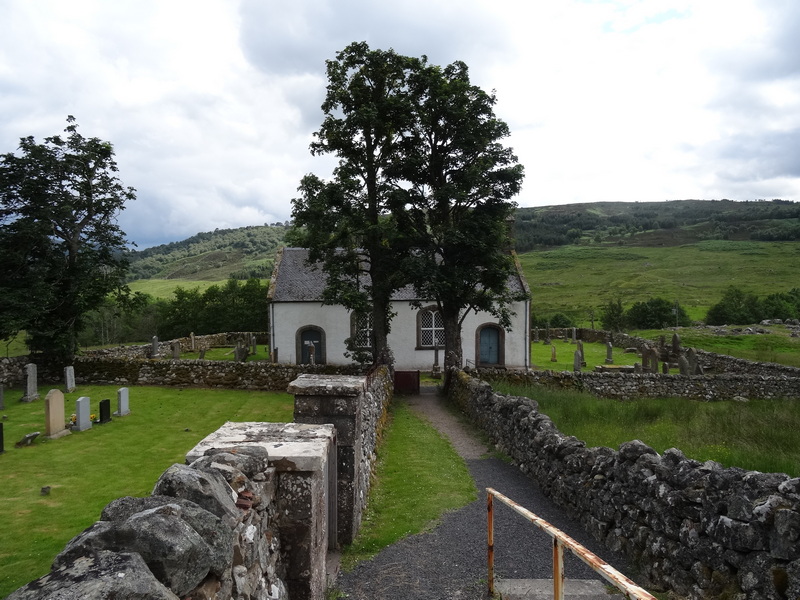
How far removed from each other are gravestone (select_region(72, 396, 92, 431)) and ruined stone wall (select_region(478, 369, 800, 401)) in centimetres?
1486

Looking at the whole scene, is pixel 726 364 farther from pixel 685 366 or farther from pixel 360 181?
pixel 360 181

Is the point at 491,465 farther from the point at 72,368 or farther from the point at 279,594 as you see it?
the point at 72,368

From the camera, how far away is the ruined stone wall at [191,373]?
23.9 metres

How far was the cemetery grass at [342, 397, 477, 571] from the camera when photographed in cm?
729

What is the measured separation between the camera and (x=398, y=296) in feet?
99.7

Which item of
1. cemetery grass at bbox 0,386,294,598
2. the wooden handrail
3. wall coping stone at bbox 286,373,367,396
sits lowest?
cemetery grass at bbox 0,386,294,598

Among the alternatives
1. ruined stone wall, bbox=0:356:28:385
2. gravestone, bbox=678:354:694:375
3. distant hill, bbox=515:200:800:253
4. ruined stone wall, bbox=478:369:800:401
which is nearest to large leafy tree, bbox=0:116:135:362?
ruined stone wall, bbox=0:356:28:385

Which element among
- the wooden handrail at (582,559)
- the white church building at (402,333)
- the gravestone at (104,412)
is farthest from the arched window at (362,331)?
the wooden handrail at (582,559)

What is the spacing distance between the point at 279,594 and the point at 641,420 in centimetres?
1174

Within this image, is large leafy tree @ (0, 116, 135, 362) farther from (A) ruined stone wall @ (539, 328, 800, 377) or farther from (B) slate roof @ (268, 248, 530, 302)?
(A) ruined stone wall @ (539, 328, 800, 377)

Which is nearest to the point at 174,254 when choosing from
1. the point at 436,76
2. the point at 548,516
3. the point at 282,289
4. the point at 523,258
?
the point at 523,258

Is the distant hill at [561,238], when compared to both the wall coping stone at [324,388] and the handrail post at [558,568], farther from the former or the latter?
the handrail post at [558,568]

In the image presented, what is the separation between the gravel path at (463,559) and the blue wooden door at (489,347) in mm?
21988

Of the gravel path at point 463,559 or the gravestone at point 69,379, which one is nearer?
the gravel path at point 463,559
